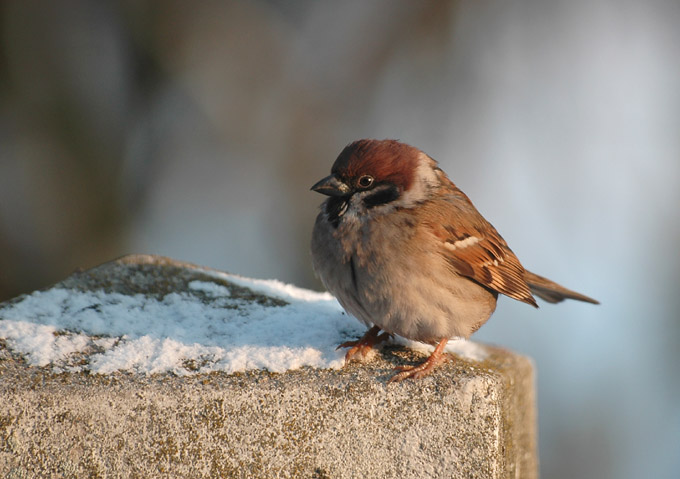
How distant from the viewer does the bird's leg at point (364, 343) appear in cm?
247

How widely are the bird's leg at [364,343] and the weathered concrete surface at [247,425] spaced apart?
0.22 meters

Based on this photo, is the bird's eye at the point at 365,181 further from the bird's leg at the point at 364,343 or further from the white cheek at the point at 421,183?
the bird's leg at the point at 364,343

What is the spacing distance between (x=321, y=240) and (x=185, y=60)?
16.8 ft

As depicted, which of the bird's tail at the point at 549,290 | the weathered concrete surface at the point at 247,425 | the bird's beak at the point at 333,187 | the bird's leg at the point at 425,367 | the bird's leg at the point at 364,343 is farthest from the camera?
the bird's tail at the point at 549,290

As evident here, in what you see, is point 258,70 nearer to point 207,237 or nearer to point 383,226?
point 207,237

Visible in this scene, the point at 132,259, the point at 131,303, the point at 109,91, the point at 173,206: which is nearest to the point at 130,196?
the point at 173,206

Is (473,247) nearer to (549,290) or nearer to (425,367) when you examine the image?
(425,367)

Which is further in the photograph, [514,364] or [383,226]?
[514,364]

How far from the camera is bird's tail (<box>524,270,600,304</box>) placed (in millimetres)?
3492

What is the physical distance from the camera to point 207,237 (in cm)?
735

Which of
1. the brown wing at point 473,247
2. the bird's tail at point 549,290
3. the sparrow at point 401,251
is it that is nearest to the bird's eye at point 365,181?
the sparrow at point 401,251

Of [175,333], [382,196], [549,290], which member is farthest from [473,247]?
[175,333]

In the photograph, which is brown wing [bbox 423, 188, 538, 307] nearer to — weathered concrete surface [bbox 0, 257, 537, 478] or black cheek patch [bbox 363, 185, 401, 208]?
black cheek patch [bbox 363, 185, 401, 208]

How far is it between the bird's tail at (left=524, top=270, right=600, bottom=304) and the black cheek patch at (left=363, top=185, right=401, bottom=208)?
105 cm
